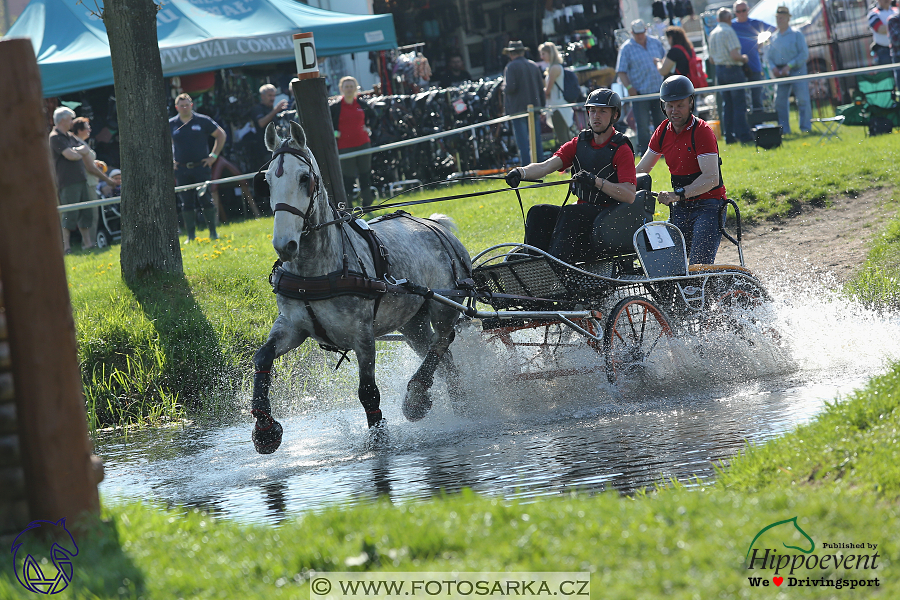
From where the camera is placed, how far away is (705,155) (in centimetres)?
743

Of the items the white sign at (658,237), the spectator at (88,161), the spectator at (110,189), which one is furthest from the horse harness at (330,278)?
the spectator at (110,189)

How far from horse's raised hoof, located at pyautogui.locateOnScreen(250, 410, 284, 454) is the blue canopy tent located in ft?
38.8

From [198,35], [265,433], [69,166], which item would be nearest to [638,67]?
[198,35]

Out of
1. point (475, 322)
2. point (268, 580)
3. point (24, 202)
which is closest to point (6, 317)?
point (24, 202)

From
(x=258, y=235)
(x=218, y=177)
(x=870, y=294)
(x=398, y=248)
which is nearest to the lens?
(x=398, y=248)

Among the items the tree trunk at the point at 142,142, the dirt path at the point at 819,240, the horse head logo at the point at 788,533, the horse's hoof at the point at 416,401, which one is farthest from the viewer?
the dirt path at the point at 819,240

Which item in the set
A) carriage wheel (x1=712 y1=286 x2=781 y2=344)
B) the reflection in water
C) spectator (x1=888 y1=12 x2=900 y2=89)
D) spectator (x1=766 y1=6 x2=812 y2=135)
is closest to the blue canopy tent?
spectator (x1=766 y1=6 x2=812 y2=135)

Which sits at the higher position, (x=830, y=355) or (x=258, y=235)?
(x=258, y=235)

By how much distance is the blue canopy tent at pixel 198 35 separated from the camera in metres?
16.5

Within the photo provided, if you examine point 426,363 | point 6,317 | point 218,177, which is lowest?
point 426,363

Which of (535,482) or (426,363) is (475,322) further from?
(535,482)

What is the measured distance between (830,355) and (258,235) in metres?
8.39

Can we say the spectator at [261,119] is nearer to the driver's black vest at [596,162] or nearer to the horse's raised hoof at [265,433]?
the driver's black vest at [596,162]

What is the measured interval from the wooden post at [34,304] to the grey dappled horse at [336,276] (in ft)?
5.26
